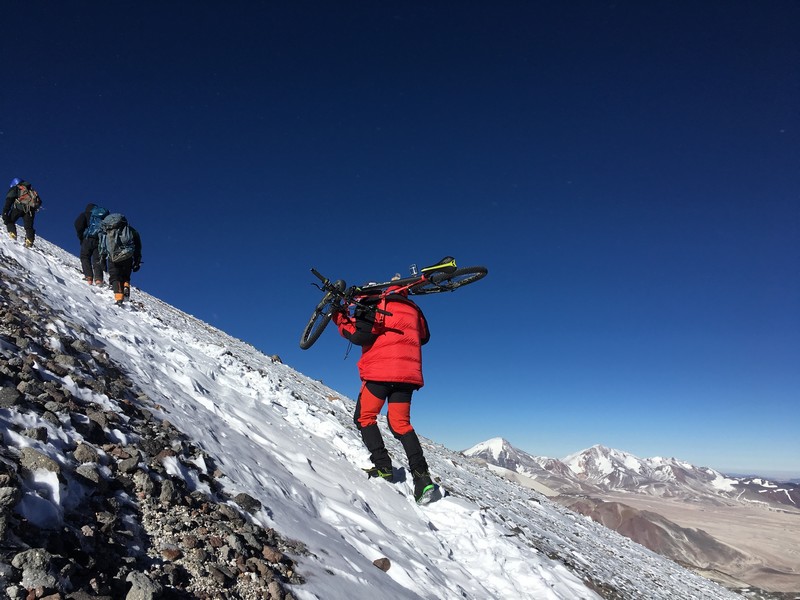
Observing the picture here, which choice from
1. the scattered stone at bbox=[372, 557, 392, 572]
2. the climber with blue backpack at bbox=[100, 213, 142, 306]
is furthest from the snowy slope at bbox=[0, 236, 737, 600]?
the climber with blue backpack at bbox=[100, 213, 142, 306]

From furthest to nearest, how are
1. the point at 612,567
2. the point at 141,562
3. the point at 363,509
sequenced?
the point at 612,567, the point at 363,509, the point at 141,562

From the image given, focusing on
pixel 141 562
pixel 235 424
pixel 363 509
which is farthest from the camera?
pixel 235 424

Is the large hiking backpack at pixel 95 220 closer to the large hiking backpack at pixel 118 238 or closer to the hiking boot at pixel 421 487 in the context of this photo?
the large hiking backpack at pixel 118 238

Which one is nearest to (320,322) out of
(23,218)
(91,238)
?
(91,238)

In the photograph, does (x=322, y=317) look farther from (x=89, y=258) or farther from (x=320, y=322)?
(x=89, y=258)

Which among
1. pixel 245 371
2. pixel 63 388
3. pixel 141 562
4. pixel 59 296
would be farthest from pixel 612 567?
pixel 59 296

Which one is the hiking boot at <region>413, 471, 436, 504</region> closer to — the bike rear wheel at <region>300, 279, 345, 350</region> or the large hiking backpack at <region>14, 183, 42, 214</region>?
the bike rear wheel at <region>300, 279, 345, 350</region>

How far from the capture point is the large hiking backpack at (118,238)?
43.8 ft

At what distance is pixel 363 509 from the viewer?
675cm

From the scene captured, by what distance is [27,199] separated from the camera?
16.6 m

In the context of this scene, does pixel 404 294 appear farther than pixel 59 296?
No

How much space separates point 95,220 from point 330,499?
45.5ft

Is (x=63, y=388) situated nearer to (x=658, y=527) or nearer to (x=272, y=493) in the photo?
(x=272, y=493)

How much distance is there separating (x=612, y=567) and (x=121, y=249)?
17.0m
